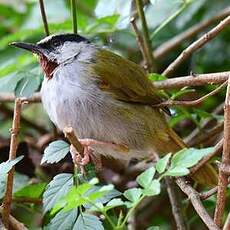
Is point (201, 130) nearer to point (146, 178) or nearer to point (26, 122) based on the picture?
point (26, 122)

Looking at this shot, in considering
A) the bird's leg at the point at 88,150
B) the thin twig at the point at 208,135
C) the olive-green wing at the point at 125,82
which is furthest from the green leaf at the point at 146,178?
the thin twig at the point at 208,135

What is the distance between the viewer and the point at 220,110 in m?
2.93

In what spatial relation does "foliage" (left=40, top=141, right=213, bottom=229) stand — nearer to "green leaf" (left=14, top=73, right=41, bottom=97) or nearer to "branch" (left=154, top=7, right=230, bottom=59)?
"green leaf" (left=14, top=73, right=41, bottom=97)

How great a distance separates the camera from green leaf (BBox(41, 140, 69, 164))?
1876 millimetres

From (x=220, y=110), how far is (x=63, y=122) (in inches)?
32.8

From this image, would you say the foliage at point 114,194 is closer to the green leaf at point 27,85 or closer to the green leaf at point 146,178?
the green leaf at point 146,178

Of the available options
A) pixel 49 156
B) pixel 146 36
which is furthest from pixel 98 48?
pixel 49 156

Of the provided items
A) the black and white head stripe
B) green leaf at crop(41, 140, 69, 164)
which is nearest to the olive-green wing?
the black and white head stripe

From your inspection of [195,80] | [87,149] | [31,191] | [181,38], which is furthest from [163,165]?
[181,38]

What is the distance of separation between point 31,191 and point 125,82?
52 cm

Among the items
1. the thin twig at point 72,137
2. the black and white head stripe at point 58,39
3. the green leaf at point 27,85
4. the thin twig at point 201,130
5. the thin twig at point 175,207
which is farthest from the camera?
the thin twig at point 201,130

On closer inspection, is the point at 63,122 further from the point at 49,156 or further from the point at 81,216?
the point at 81,216

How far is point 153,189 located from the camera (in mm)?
1448

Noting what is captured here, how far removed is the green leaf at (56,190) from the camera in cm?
179
